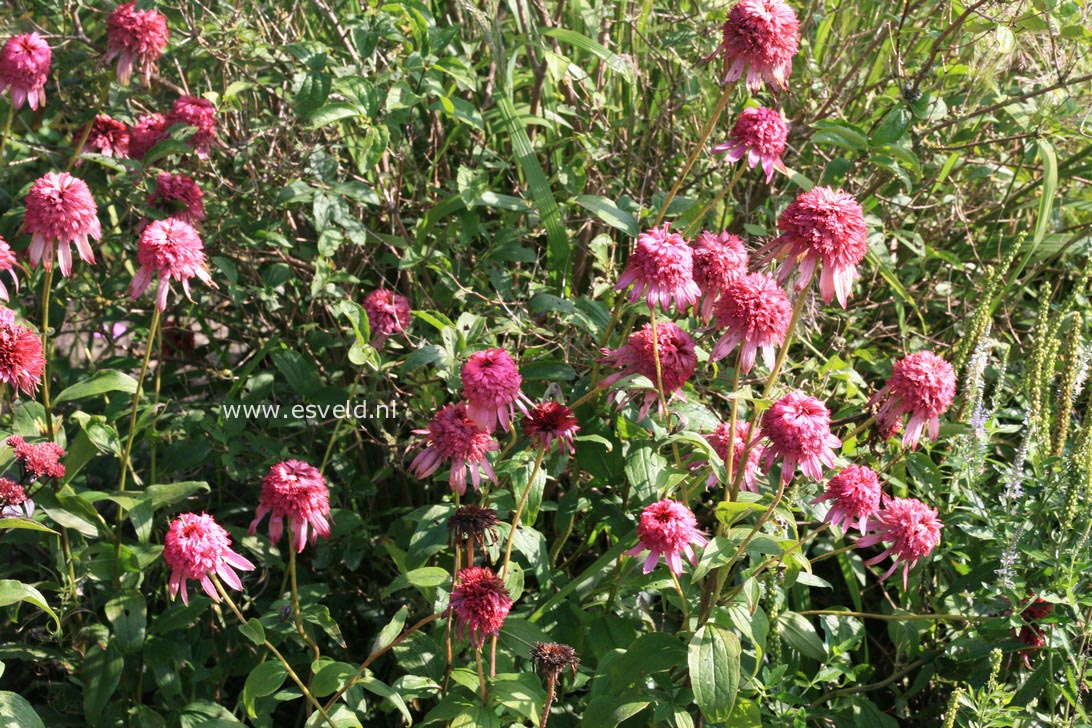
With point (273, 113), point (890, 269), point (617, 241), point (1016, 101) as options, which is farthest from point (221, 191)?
point (1016, 101)

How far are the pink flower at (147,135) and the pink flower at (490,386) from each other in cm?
98

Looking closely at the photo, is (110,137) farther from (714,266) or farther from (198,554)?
(714,266)

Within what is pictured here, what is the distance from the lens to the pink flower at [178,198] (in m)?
1.99

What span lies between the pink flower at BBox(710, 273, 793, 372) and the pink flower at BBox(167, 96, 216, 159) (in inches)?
43.5

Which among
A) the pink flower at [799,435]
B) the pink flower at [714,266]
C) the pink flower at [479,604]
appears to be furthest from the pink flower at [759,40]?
the pink flower at [479,604]

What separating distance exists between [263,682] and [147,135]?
3.71 feet

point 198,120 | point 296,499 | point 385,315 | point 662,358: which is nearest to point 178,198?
point 198,120

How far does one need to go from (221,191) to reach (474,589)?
1.27 meters

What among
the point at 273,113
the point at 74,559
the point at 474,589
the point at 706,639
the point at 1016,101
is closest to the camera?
the point at 474,589

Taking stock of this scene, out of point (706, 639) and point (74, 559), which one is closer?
point (706, 639)

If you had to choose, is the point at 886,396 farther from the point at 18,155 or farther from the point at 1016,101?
the point at 18,155

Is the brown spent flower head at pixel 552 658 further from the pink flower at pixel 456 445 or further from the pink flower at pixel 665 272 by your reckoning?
the pink flower at pixel 665 272

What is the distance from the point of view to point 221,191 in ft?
7.69

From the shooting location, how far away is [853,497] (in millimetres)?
1594
